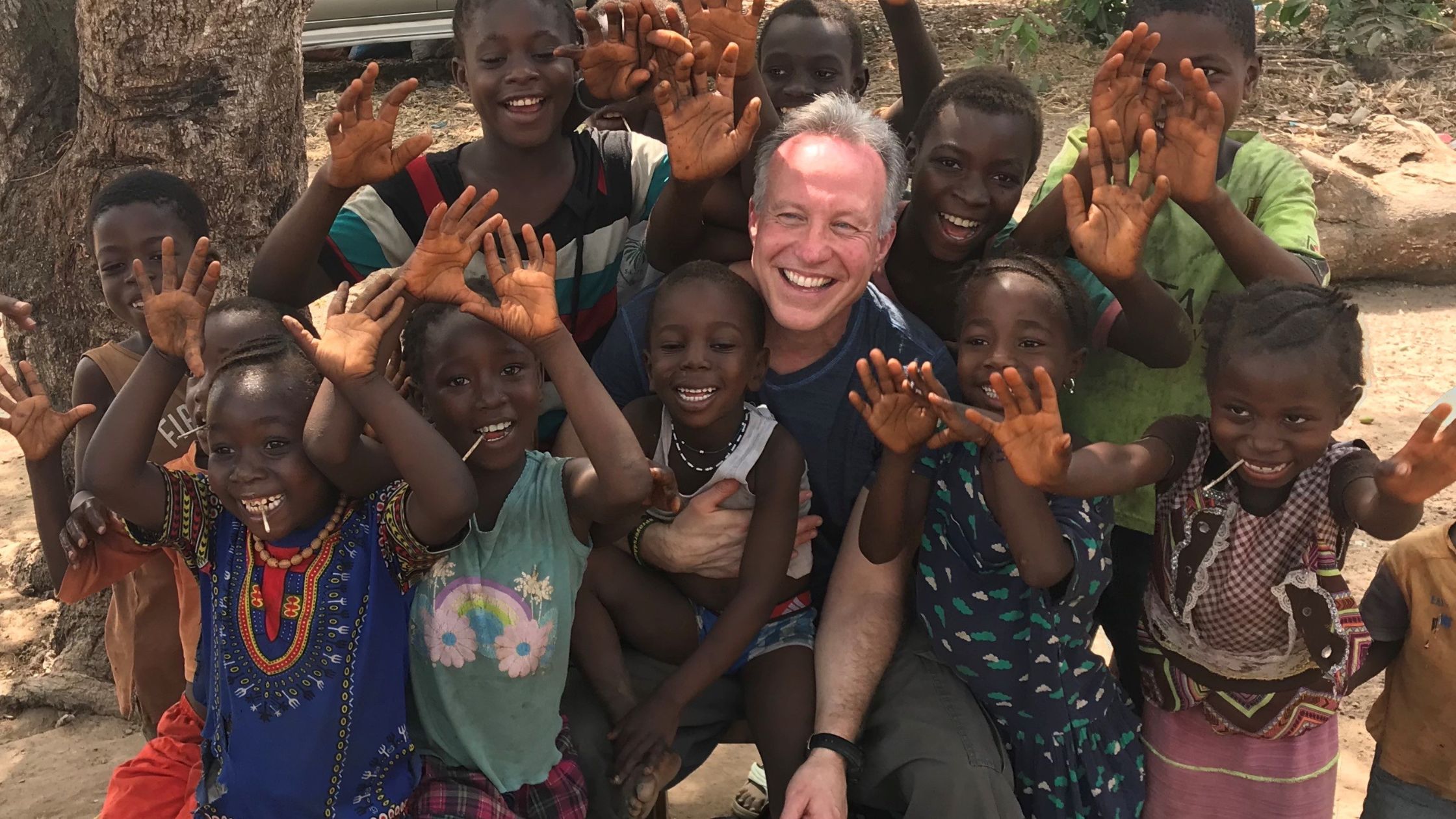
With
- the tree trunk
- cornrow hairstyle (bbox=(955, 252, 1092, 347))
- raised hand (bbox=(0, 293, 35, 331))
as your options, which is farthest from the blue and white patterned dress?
the tree trunk

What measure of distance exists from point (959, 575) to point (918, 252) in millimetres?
868

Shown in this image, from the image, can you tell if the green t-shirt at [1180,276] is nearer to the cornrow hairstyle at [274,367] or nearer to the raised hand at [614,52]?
the raised hand at [614,52]

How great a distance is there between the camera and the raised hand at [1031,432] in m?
2.52

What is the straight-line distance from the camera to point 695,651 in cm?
300

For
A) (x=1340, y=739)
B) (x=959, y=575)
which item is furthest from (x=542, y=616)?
(x=1340, y=739)

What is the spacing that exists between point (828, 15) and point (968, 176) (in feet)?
3.14

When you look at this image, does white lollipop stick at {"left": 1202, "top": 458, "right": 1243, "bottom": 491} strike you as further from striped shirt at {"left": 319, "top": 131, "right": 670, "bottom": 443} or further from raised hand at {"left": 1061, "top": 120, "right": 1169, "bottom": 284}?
striped shirt at {"left": 319, "top": 131, "right": 670, "bottom": 443}

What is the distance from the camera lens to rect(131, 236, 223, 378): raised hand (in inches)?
101

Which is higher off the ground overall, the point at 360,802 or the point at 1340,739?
the point at 360,802

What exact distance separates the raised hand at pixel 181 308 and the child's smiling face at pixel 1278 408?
77.2 inches

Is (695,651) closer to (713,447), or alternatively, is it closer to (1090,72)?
(713,447)

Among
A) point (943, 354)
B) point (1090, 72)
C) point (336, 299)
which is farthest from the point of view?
point (1090, 72)

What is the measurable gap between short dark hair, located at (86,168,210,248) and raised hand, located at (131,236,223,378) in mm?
479

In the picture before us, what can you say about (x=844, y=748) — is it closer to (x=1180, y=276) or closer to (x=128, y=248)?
(x=1180, y=276)
